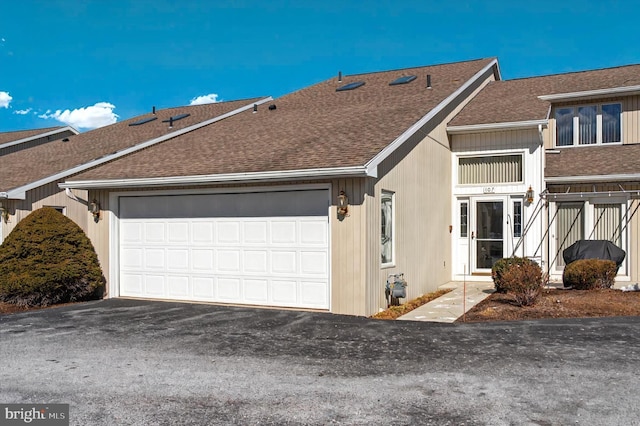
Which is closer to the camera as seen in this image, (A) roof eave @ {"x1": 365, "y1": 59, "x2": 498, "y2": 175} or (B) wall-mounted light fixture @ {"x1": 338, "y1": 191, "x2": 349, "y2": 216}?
(A) roof eave @ {"x1": 365, "y1": 59, "x2": 498, "y2": 175}

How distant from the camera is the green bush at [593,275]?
12383mm

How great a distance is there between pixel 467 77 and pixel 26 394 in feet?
49.3

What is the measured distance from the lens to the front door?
50.1 feet

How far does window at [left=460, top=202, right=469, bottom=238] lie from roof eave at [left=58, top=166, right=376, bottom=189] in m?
6.61

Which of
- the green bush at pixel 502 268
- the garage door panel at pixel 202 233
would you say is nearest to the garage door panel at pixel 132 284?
the garage door panel at pixel 202 233

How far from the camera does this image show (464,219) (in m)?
15.8

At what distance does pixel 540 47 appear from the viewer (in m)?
22.7

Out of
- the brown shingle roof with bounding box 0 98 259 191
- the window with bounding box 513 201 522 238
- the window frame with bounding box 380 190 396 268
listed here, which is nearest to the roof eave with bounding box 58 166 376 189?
the window frame with bounding box 380 190 396 268

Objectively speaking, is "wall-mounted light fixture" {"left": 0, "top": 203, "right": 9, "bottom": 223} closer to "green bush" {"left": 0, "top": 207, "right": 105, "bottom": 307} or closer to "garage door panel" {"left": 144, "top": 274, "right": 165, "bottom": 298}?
"green bush" {"left": 0, "top": 207, "right": 105, "bottom": 307}

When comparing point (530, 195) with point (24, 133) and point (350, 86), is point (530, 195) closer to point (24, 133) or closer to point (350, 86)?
point (350, 86)

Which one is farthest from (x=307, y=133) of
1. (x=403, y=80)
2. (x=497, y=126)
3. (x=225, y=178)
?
(x=403, y=80)

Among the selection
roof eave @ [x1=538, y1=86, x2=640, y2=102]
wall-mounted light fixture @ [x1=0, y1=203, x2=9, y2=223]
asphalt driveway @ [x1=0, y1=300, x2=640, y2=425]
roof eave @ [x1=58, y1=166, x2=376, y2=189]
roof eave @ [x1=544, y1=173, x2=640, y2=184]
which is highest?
roof eave @ [x1=538, y1=86, x2=640, y2=102]

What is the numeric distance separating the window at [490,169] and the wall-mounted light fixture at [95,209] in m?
9.54

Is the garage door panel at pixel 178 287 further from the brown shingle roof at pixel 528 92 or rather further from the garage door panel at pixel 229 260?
the brown shingle roof at pixel 528 92
